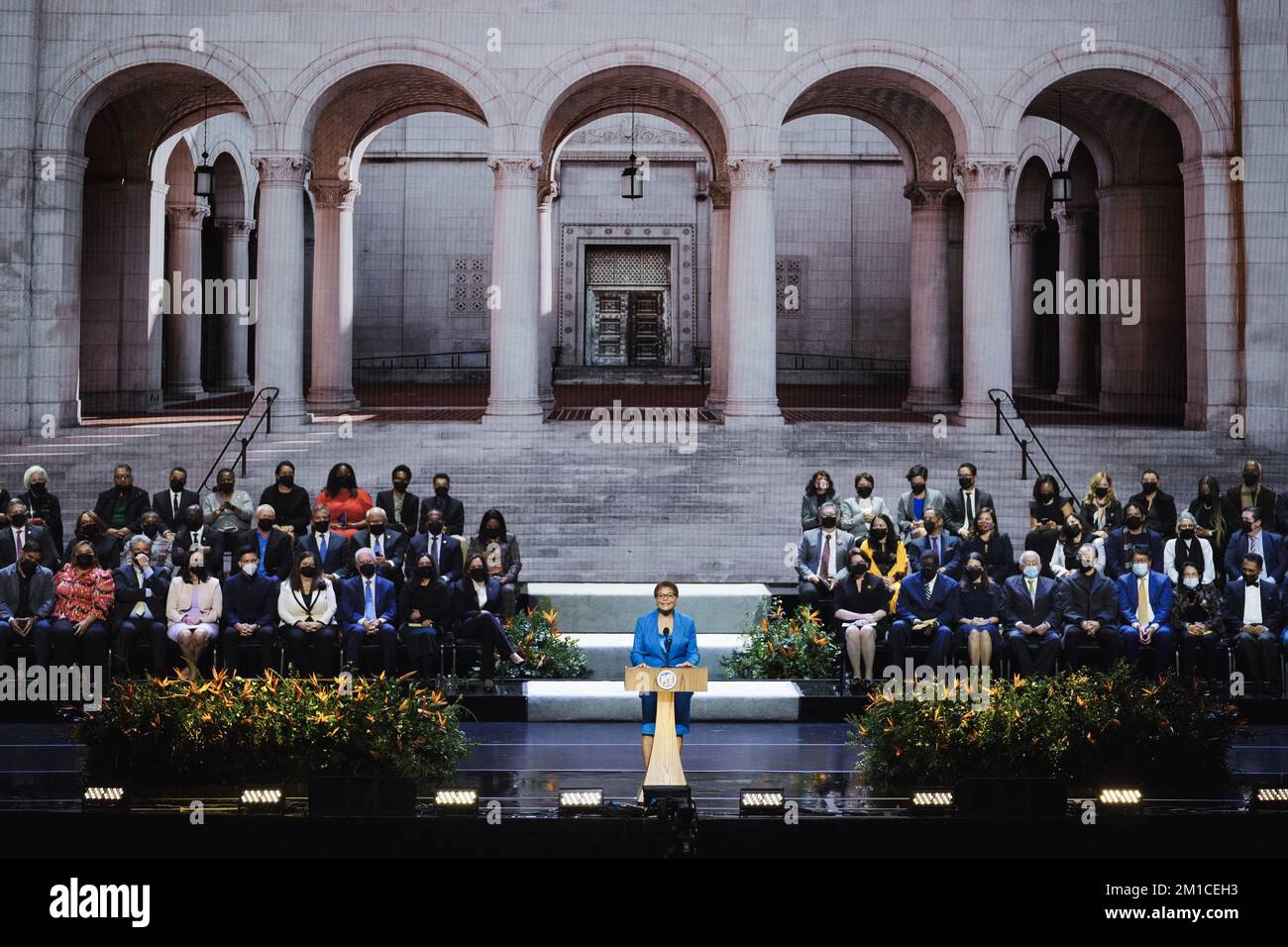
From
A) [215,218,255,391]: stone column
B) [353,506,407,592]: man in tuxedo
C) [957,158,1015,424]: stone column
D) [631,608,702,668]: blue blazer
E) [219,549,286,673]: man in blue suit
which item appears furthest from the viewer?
[215,218,255,391]: stone column

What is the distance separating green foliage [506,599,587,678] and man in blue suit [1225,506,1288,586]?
Result: 20.6 feet

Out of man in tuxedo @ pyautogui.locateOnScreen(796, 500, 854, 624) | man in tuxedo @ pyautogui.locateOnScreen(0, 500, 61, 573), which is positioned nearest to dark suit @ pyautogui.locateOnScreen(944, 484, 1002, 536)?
man in tuxedo @ pyautogui.locateOnScreen(796, 500, 854, 624)

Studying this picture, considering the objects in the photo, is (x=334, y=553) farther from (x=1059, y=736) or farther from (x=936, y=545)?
(x=1059, y=736)

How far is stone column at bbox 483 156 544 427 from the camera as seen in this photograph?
66.4ft

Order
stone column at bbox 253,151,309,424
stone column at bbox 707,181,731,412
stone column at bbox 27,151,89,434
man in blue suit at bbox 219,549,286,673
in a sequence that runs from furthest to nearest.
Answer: stone column at bbox 707,181,731,412 → stone column at bbox 253,151,309,424 → stone column at bbox 27,151,89,434 → man in blue suit at bbox 219,549,286,673

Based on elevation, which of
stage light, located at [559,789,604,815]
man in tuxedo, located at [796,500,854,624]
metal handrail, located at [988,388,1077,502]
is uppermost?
metal handrail, located at [988,388,1077,502]

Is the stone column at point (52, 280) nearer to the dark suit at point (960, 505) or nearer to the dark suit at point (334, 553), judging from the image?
the dark suit at point (334, 553)

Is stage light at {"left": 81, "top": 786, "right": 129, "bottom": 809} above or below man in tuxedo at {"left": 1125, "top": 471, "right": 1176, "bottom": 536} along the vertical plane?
below

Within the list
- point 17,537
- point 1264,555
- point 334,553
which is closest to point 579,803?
point 334,553

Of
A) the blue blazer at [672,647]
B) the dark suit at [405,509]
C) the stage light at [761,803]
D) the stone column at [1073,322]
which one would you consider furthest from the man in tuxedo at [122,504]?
the stone column at [1073,322]

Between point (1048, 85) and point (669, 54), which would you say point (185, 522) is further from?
point (1048, 85)

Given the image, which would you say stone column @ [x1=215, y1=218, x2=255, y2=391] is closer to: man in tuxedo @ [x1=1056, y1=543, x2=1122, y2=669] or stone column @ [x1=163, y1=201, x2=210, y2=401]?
stone column @ [x1=163, y1=201, x2=210, y2=401]
